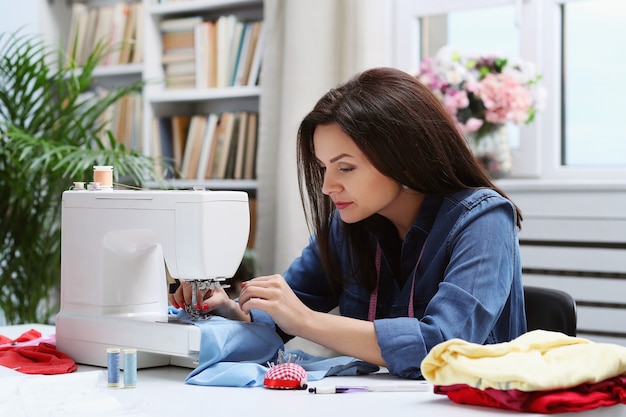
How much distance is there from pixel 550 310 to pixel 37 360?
A: 1.01 m

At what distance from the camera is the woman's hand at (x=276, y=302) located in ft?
5.01

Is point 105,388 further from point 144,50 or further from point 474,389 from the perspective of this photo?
point 144,50

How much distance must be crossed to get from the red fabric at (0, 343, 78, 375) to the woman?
0.76 ft

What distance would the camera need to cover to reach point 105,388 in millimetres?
1366

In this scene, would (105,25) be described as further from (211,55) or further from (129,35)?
(211,55)

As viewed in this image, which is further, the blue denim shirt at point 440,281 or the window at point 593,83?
the window at point 593,83

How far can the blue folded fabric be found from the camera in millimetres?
1405

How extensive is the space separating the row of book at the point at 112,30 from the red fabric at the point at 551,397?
309cm

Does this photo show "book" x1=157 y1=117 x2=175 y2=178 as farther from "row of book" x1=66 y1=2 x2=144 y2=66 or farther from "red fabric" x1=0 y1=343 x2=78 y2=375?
"red fabric" x1=0 y1=343 x2=78 y2=375

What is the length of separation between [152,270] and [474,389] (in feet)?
2.31

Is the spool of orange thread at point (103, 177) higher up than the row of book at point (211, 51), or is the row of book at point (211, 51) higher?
the row of book at point (211, 51)

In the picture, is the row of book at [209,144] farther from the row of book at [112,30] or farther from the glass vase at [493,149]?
the glass vase at [493,149]

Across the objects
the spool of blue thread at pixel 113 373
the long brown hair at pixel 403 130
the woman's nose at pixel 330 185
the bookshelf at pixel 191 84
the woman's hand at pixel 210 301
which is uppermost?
the bookshelf at pixel 191 84

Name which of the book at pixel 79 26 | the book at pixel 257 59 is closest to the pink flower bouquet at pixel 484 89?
the book at pixel 257 59
